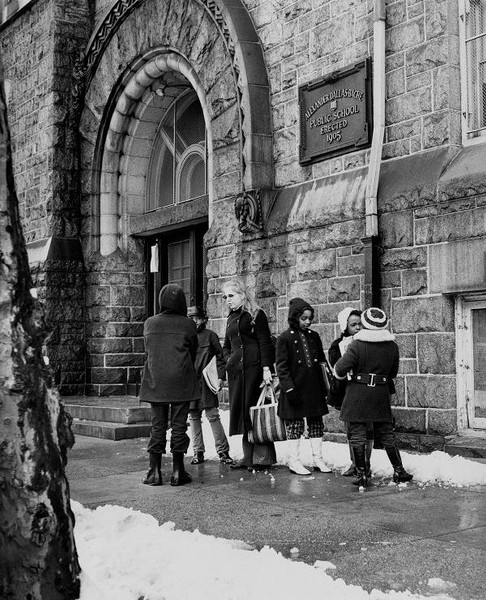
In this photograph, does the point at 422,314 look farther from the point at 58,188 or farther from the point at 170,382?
the point at 58,188

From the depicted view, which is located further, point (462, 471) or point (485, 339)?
point (485, 339)

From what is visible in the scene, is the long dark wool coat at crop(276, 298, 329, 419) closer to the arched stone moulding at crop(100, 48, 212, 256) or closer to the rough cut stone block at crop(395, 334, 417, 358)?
the rough cut stone block at crop(395, 334, 417, 358)

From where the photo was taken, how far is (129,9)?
13523mm

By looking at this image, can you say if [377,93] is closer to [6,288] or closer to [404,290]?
[404,290]

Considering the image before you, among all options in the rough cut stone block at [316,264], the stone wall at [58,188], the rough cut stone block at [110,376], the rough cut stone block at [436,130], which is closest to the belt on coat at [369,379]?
the rough cut stone block at [316,264]

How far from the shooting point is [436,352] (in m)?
8.34

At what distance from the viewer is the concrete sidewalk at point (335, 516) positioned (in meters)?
4.43

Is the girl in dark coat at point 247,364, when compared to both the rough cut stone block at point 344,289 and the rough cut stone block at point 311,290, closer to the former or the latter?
the rough cut stone block at point 344,289

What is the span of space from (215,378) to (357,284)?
6.23 ft

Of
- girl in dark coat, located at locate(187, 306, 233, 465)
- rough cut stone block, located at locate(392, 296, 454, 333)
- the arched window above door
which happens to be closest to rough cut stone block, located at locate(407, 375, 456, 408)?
rough cut stone block, located at locate(392, 296, 454, 333)

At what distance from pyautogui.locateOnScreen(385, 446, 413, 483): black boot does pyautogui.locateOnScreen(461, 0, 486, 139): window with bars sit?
348cm

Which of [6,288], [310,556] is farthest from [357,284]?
[6,288]

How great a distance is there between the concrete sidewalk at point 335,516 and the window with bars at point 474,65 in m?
3.86

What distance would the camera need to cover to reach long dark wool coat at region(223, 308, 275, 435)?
7.99 metres
